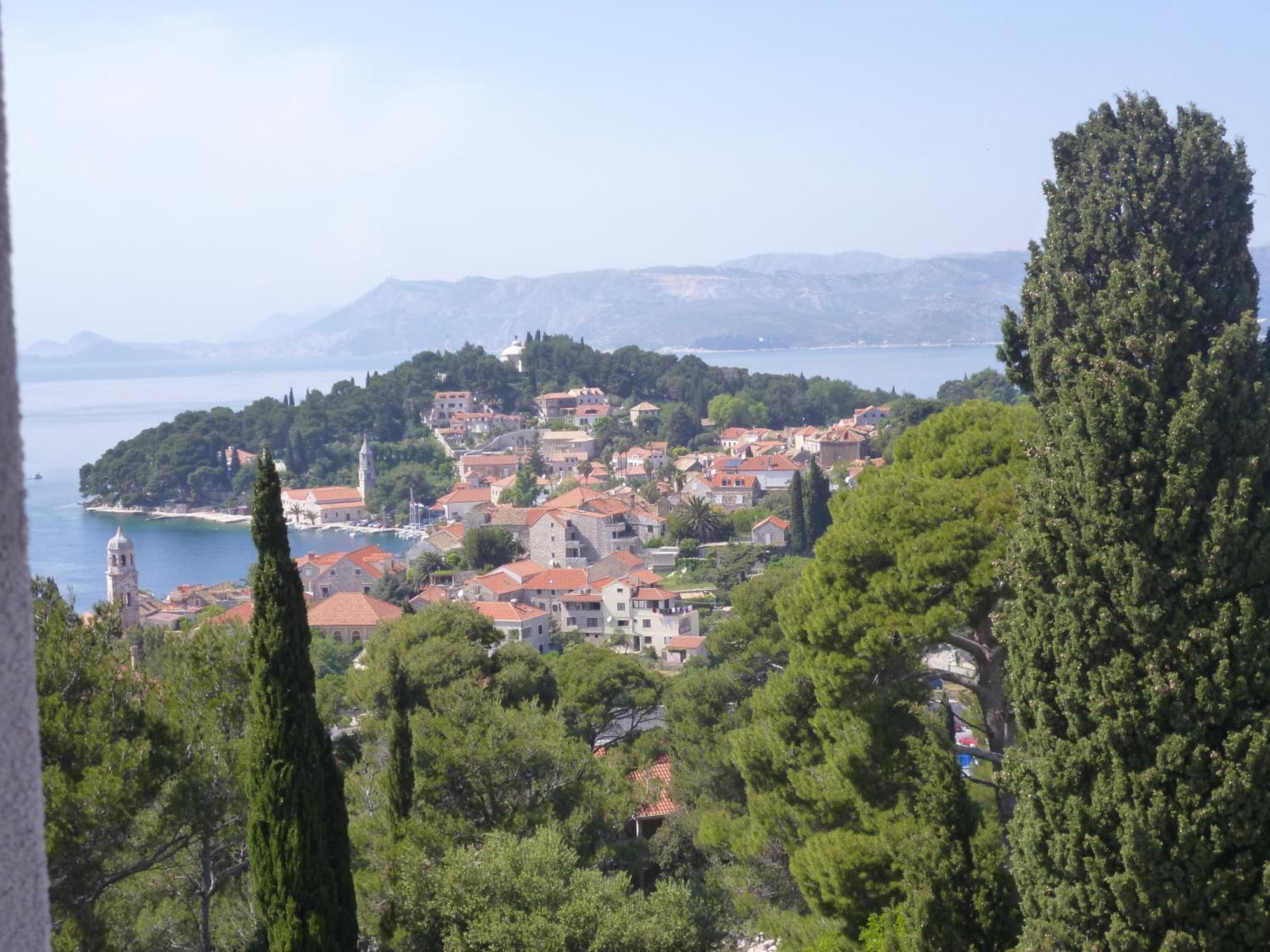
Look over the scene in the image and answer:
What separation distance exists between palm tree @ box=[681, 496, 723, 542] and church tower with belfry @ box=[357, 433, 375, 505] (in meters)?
22.3

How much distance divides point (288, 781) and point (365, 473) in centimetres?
5535

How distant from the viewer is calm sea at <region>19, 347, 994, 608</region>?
43.5 metres

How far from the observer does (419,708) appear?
9.99 m

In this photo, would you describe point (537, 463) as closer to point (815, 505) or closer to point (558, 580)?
point (815, 505)

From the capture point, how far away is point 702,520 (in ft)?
135

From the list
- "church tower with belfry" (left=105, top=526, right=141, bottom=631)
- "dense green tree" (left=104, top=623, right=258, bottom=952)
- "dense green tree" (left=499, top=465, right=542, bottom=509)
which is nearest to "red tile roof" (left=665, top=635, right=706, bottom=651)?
"church tower with belfry" (left=105, top=526, right=141, bottom=631)

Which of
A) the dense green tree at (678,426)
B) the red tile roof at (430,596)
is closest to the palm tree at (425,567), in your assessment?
the red tile roof at (430,596)

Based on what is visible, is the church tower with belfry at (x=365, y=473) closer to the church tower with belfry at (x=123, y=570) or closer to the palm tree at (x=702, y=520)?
the palm tree at (x=702, y=520)

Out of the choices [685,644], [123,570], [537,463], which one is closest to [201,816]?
[685,644]

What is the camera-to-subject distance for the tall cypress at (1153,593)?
428 cm

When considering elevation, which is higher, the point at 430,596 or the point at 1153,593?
the point at 1153,593

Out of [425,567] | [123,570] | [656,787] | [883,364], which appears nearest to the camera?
[656,787]

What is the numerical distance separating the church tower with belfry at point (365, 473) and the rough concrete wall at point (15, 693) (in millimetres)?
58223

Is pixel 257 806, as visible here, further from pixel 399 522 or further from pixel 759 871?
pixel 399 522
